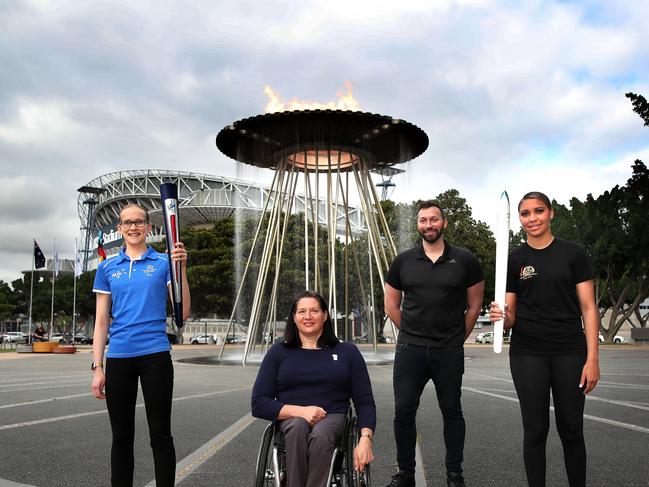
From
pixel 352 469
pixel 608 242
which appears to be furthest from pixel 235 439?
pixel 608 242

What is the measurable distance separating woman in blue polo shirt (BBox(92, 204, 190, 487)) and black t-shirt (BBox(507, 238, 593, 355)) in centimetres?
179

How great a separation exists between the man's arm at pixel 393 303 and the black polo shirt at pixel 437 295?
0.17 m

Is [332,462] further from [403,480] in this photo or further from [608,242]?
[608,242]

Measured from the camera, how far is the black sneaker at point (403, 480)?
12.3 feet

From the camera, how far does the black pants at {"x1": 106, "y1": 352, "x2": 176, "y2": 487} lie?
10.5ft

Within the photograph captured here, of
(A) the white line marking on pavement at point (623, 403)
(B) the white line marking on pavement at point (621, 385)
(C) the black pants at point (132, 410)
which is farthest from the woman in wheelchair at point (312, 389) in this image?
(B) the white line marking on pavement at point (621, 385)

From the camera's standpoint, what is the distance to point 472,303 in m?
4.07

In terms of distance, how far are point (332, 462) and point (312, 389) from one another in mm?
448

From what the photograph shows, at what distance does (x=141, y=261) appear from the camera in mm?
3439

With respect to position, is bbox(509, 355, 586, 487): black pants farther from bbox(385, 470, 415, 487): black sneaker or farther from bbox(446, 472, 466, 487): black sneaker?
bbox(385, 470, 415, 487): black sneaker

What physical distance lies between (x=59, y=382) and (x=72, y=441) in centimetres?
679

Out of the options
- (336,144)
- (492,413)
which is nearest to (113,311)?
(492,413)

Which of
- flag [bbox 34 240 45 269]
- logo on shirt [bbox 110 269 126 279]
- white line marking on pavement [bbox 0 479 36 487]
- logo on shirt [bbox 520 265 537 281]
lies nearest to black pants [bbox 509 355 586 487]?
logo on shirt [bbox 520 265 537 281]

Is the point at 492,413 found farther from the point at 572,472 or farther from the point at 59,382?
the point at 59,382
